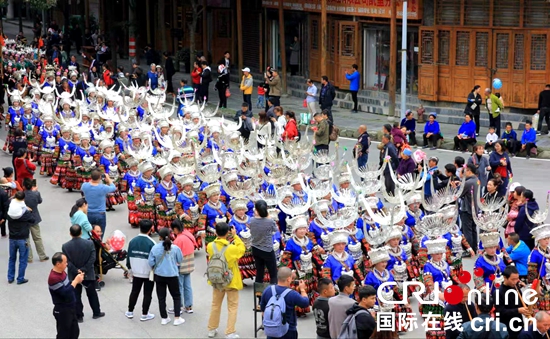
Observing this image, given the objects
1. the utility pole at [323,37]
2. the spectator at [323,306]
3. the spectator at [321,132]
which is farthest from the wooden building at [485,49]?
the spectator at [323,306]

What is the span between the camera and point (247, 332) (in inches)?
532

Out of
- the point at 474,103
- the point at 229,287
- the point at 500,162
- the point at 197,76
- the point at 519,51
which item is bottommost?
the point at 229,287

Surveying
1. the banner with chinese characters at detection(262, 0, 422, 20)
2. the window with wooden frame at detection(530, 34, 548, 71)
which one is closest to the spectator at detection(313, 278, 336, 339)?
the window with wooden frame at detection(530, 34, 548, 71)

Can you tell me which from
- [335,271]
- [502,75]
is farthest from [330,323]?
[502,75]

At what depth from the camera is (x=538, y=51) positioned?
2675 centimetres

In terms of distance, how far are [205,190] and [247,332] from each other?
10.9ft

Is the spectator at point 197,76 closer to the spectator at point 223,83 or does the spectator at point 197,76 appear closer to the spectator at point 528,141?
the spectator at point 223,83

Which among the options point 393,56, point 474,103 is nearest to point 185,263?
point 474,103

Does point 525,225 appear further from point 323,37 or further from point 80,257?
point 323,37

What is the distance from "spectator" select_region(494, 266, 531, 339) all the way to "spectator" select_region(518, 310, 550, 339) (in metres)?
0.62

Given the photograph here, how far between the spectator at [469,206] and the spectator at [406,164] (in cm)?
148

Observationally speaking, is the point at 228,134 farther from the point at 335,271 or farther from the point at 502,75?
the point at 502,75

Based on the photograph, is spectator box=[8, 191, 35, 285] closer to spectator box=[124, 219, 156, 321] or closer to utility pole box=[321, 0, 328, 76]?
spectator box=[124, 219, 156, 321]

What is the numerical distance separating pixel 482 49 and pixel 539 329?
60.3ft
